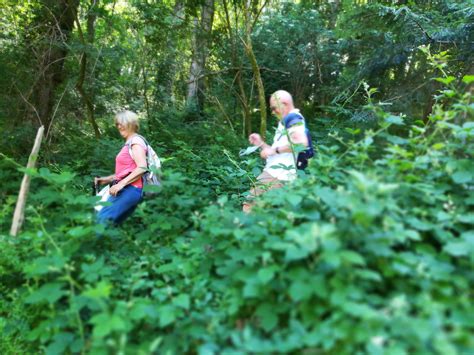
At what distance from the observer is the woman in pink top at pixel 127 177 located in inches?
166

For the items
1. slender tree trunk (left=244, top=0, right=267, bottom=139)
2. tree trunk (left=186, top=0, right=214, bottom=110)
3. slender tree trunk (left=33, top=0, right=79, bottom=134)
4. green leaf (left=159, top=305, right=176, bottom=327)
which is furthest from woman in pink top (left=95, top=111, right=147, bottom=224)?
tree trunk (left=186, top=0, right=214, bottom=110)

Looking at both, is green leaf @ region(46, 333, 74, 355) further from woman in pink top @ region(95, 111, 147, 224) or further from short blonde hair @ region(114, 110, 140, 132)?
short blonde hair @ region(114, 110, 140, 132)

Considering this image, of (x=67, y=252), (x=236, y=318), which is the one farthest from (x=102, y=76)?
(x=236, y=318)

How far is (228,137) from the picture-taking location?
884cm

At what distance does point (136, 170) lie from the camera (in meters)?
4.27

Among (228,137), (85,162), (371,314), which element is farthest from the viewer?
(228,137)

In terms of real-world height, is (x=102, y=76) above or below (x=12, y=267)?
above

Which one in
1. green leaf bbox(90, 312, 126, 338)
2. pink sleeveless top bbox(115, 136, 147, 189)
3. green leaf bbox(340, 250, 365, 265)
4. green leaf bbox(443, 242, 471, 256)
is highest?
pink sleeveless top bbox(115, 136, 147, 189)

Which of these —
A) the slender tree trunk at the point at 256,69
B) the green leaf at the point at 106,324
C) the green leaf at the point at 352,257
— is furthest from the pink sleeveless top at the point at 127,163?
the slender tree trunk at the point at 256,69

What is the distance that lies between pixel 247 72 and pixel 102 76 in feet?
13.6

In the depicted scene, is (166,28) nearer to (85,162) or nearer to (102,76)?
(102,76)

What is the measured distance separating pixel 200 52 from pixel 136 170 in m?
7.53

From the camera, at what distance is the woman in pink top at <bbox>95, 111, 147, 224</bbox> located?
13.8ft

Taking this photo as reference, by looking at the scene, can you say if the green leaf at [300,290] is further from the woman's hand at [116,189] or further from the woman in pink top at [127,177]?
the woman's hand at [116,189]
